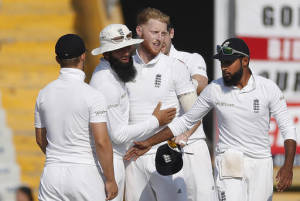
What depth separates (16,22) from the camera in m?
12.3

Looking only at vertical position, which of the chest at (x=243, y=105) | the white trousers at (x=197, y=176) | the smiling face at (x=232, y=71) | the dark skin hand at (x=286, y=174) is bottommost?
the white trousers at (x=197, y=176)

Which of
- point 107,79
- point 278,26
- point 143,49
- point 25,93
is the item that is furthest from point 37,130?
point 25,93

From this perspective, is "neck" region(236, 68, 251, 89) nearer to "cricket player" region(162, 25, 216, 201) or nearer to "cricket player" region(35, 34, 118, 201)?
"cricket player" region(162, 25, 216, 201)

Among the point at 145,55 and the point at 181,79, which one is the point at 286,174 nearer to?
the point at 181,79

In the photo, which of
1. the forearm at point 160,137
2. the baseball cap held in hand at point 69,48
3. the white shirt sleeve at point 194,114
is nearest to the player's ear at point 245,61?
the white shirt sleeve at point 194,114

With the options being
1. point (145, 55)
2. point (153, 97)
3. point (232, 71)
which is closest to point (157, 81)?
point (153, 97)

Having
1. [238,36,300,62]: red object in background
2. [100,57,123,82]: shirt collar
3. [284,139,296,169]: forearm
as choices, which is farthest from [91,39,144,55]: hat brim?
[238,36,300,62]: red object in background

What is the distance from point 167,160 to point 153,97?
0.57 meters

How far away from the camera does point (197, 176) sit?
6.15 m

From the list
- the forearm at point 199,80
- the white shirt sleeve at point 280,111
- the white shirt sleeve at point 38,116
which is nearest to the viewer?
the white shirt sleeve at point 38,116

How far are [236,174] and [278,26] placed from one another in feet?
12.2

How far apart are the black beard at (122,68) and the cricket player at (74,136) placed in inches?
17.5

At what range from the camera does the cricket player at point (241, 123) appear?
224 inches

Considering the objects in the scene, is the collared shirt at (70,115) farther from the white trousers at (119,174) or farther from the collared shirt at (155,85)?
the collared shirt at (155,85)
